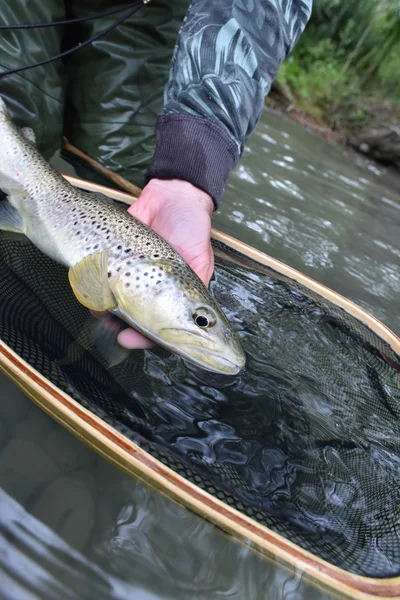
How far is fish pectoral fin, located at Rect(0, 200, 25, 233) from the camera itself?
2242 millimetres

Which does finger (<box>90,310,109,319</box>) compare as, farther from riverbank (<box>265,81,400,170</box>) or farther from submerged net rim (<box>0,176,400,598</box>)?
riverbank (<box>265,81,400,170</box>)

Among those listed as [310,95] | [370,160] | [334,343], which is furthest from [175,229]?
[310,95]

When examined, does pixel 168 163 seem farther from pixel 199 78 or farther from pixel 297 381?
pixel 297 381

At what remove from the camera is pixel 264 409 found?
6.01ft

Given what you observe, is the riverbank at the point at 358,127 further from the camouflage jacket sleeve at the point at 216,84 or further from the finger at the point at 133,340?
the finger at the point at 133,340

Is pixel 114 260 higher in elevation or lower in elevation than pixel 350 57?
lower

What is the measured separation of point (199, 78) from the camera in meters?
2.46

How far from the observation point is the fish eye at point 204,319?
1853 millimetres

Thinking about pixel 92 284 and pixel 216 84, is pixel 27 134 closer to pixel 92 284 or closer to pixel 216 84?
pixel 216 84

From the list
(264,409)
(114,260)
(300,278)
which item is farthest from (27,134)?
(264,409)

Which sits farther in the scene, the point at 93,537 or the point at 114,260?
the point at 114,260

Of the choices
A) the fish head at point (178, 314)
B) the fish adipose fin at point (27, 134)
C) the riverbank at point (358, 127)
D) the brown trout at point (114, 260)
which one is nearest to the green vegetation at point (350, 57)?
the riverbank at point (358, 127)

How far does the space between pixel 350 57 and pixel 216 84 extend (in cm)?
1682

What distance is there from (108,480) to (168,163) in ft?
5.07
